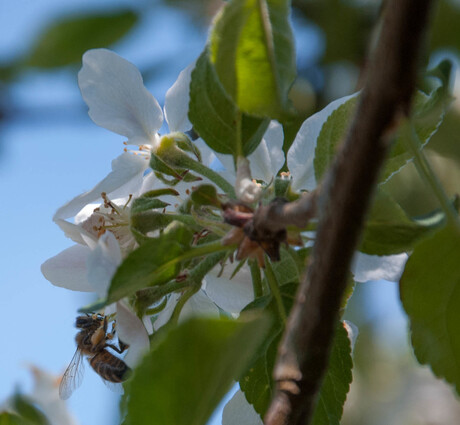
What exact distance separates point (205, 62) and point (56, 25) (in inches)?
27.8

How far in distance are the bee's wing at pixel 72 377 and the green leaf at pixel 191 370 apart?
0.56 meters

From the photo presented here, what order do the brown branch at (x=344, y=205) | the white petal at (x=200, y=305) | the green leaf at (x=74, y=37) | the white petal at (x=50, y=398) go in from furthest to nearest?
the green leaf at (x=74, y=37) → the white petal at (x=50, y=398) → the white petal at (x=200, y=305) → the brown branch at (x=344, y=205)

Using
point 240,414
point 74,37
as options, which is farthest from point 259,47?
point 74,37

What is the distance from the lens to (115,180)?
0.77 metres

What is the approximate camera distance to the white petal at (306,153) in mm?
708

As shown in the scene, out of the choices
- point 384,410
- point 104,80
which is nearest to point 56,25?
point 104,80

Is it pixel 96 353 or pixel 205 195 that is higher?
pixel 205 195

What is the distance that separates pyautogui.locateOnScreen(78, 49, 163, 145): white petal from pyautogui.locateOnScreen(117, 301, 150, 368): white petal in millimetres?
229

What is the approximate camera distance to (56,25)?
119 cm

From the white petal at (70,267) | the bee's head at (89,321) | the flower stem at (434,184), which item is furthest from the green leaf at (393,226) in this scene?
the bee's head at (89,321)

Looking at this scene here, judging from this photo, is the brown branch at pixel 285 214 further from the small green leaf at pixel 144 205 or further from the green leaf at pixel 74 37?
the green leaf at pixel 74 37

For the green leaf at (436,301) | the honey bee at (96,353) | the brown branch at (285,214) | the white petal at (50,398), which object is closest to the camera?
the brown branch at (285,214)

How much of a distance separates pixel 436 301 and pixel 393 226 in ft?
0.27

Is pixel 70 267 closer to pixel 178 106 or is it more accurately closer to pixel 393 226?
pixel 178 106
